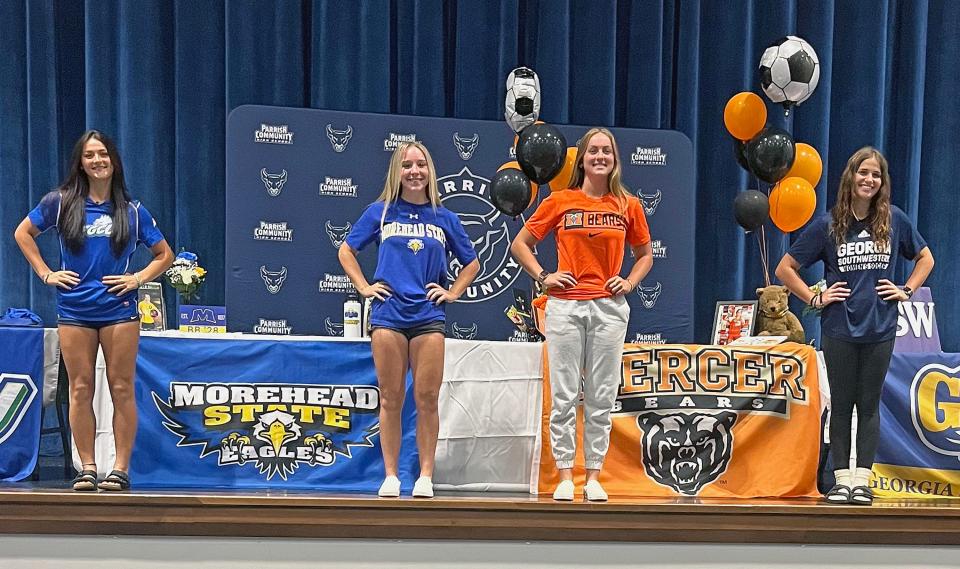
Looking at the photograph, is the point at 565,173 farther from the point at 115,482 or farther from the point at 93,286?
the point at 115,482

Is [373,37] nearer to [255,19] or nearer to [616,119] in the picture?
[255,19]

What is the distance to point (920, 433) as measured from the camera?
3855 mm

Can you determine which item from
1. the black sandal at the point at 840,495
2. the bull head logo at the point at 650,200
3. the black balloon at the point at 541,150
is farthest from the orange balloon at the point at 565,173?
the black sandal at the point at 840,495

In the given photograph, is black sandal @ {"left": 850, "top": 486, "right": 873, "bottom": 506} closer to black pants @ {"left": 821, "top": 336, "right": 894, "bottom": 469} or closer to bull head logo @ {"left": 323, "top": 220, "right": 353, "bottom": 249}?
black pants @ {"left": 821, "top": 336, "right": 894, "bottom": 469}

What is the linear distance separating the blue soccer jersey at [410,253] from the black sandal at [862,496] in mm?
1799

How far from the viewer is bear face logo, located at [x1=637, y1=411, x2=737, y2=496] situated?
12.4 feet

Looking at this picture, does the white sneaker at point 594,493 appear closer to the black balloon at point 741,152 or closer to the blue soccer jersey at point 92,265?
the blue soccer jersey at point 92,265

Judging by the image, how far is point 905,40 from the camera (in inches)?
232

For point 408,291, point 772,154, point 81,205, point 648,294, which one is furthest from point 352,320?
point 772,154

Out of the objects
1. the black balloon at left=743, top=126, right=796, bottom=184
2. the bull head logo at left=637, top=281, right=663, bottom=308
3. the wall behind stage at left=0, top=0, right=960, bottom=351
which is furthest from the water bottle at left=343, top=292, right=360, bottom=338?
the black balloon at left=743, top=126, right=796, bottom=184

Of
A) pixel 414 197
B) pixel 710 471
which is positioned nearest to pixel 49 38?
pixel 414 197

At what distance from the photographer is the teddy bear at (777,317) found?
4.14 meters

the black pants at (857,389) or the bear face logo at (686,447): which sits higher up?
the black pants at (857,389)

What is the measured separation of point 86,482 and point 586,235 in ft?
6.92
